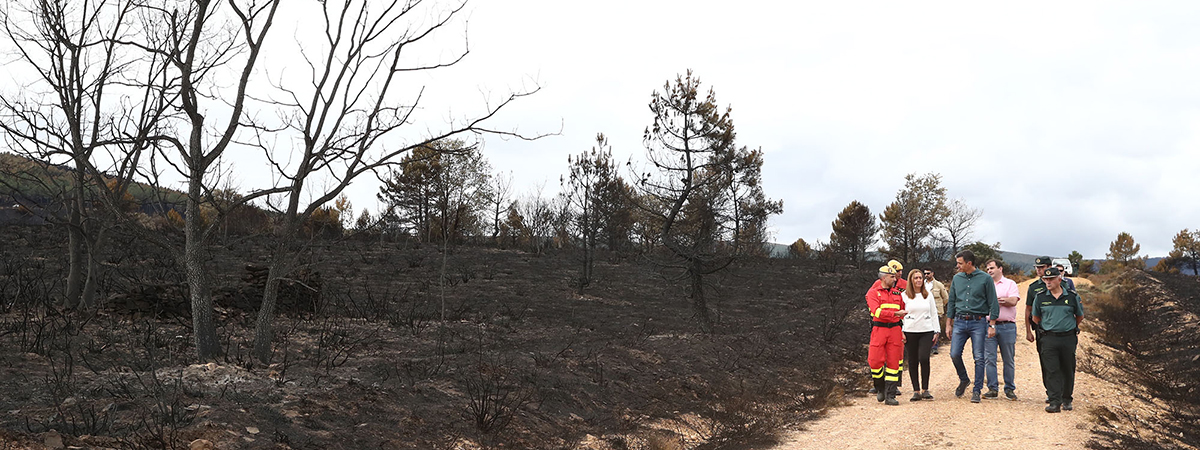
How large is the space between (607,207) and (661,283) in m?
3.81

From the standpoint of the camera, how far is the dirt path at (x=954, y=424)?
261 inches

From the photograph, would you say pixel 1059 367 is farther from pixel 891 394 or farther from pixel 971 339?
pixel 891 394

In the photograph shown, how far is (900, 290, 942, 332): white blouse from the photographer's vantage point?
8.78 m

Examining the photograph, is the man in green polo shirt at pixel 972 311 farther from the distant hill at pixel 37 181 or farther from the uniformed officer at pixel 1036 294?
the distant hill at pixel 37 181

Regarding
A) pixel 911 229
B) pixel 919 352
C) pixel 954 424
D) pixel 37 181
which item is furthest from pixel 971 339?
pixel 911 229

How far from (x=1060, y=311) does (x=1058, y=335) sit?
27cm

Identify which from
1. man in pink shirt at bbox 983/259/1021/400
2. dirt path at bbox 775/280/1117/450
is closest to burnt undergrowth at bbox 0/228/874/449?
dirt path at bbox 775/280/1117/450

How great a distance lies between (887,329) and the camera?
8.55 m

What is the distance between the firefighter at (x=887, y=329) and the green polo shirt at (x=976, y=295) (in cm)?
71

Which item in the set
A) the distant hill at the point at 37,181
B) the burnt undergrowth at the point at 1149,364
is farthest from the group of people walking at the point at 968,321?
the distant hill at the point at 37,181

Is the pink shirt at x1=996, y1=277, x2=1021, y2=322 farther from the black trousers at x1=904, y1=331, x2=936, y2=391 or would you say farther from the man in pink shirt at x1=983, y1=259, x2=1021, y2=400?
the black trousers at x1=904, y1=331, x2=936, y2=391

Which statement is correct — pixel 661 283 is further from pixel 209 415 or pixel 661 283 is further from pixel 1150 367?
pixel 209 415

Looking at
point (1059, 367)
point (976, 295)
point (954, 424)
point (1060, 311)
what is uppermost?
point (976, 295)

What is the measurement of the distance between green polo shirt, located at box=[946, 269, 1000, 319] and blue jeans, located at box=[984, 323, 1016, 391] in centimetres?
24
